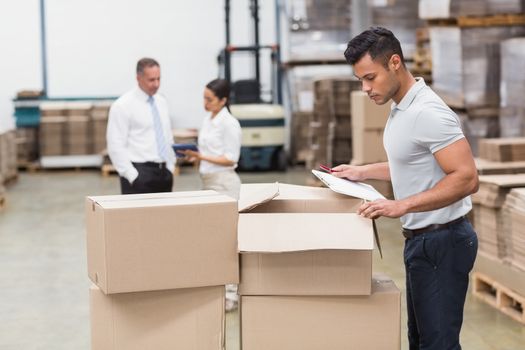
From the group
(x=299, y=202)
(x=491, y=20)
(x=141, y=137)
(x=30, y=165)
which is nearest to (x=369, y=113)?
(x=491, y=20)

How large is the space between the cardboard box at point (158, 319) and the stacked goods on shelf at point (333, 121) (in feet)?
26.7

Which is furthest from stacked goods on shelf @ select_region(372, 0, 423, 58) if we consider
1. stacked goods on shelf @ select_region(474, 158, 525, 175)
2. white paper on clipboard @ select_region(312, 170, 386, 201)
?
white paper on clipboard @ select_region(312, 170, 386, 201)

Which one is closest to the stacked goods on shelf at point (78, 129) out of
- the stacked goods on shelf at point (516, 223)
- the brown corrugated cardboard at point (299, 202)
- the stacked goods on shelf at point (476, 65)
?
the stacked goods on shelf at point (476, 65)

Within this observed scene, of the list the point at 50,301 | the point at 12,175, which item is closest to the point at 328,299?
the point at 50,301

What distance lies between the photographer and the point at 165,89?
53.1 feet

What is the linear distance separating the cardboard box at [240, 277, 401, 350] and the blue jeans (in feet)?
0.48

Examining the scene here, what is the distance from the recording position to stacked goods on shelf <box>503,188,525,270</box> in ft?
19.1

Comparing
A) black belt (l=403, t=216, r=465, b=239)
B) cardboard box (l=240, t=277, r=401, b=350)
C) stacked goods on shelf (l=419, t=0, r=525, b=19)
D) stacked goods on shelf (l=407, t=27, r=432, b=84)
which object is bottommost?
cardboard box (l=240, t=277, r=401, b=350)

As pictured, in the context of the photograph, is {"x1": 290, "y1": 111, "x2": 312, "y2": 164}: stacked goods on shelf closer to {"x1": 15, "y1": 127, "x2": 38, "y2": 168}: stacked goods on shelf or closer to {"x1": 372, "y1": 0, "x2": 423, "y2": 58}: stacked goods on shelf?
{"x1": 372, "y1": 0, "x2": 423, "y2": 58}: stacked goods on shelf

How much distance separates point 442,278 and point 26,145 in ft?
41.8

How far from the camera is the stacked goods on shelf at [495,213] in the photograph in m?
6.26

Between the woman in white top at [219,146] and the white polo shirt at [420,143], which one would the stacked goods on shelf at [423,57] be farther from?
the white polo shirt at [420,143]

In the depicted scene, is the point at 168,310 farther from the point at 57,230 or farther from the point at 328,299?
the point at 57,230

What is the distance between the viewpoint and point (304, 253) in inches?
137
